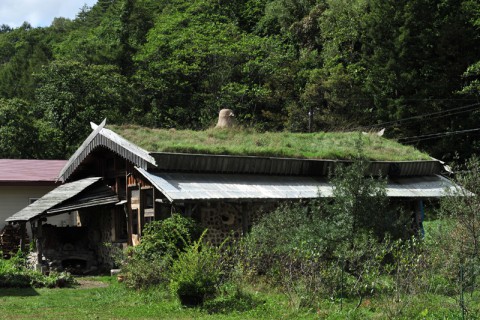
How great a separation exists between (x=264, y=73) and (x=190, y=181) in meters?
28.4

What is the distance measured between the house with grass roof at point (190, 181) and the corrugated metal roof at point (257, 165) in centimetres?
3

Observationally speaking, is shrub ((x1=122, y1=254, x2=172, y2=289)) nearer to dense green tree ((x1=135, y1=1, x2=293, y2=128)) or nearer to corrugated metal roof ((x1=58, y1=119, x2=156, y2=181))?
corrugated metal roof ((x1=58, y1=119, x2=156, y2=181))

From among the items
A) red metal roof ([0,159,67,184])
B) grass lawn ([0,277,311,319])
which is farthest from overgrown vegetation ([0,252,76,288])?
red metal roof ([0,159,67,184])

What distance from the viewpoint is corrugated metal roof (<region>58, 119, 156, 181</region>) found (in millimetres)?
18487

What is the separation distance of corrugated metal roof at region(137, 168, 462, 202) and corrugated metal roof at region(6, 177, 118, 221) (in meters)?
3.57

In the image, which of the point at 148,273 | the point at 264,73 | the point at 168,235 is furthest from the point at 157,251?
the point at 264,73

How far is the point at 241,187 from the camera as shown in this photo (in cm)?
1877

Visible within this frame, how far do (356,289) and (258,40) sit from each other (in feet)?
124

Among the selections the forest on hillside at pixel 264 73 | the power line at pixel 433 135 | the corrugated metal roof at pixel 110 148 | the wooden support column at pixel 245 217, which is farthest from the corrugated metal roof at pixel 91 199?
the power line at pixel 433 135

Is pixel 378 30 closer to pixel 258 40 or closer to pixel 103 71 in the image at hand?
pixel 258 40

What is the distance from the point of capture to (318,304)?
1186 centimetres

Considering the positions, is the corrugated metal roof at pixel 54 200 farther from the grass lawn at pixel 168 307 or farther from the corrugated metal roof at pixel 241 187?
the grass lawn at pixel 168 307

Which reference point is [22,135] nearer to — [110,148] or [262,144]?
[110,148]

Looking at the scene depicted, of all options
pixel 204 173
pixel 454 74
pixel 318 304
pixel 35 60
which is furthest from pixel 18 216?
pixel 35 60
